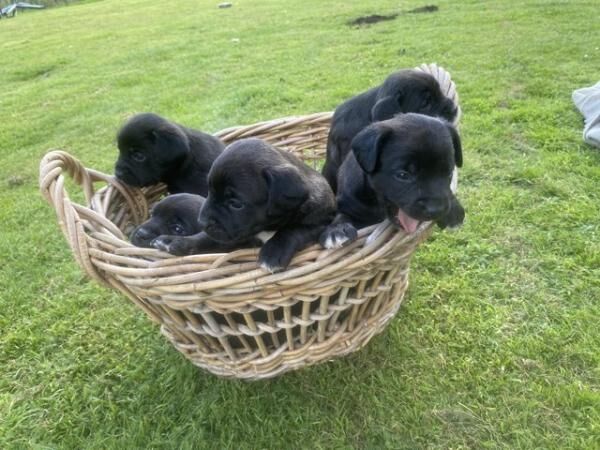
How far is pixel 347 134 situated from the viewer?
344cm

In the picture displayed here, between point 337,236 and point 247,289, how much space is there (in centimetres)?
44

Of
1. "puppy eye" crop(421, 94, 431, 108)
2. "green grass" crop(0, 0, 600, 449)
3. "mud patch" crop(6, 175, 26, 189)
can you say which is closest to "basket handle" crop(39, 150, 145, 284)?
"green grass" crop(0, 0, 600, 449)

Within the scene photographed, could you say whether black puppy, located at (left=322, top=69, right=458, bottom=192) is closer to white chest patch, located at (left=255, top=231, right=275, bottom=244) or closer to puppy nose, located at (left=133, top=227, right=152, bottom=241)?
white chest patch, located at (left=255, top=231, right=275, bottom=244)

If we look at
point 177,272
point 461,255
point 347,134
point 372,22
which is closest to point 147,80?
point 372,22

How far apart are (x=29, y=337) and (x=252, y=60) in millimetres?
7243

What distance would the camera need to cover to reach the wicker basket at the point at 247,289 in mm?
2006

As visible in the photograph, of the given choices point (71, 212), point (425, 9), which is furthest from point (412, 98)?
point (425, 9)

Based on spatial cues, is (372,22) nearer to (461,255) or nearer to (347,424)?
(461,255)

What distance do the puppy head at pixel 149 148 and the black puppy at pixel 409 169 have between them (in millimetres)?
1460

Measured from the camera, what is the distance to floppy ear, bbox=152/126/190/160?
3.33 m

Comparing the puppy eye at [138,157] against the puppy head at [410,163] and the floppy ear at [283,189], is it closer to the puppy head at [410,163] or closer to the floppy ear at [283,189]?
the floppy ear at [283,189]

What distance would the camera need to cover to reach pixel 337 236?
212cm

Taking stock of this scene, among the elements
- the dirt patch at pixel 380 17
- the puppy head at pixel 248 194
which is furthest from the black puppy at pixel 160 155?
the dirt patch at pixel 380 17

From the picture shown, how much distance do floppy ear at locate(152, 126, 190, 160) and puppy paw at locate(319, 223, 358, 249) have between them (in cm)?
152
